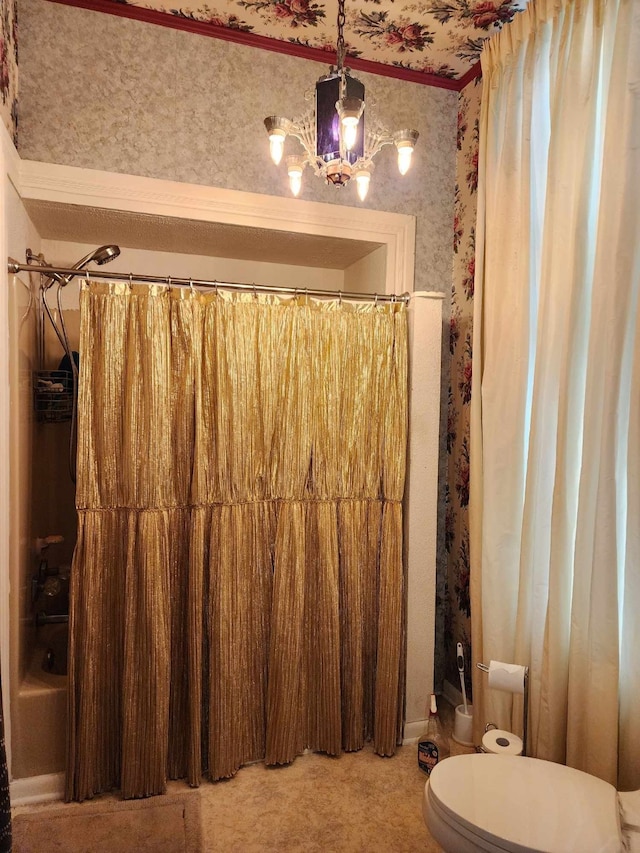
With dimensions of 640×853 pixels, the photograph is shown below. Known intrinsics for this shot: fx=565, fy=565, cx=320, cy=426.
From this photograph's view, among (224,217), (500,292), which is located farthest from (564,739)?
(224,217)

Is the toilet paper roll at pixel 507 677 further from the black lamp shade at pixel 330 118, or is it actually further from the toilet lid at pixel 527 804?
the black lamp shade at pixel 330 118

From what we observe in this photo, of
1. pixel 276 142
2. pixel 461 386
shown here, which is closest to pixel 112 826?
pixel 461 386

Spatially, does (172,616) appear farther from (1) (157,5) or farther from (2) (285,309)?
(1) (157,5)

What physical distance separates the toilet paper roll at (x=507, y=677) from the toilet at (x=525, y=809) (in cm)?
30

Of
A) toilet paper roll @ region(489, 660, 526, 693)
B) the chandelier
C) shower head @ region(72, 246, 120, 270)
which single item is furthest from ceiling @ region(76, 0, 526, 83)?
toilet paper roll @ region(489, 660, 526, 693)

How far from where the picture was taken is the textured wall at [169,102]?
1.99 metres

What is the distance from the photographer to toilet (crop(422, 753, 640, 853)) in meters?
1.19

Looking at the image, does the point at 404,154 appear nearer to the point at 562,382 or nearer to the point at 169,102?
the point at 562,382

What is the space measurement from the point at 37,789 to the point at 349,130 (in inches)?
89.3

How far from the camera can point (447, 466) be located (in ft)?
8.49

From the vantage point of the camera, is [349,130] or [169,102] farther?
[169,102]

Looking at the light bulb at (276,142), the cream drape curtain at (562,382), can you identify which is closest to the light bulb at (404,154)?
the light bulb at (276,142)

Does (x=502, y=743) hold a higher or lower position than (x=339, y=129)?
lower

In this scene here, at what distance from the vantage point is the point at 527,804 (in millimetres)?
1297
